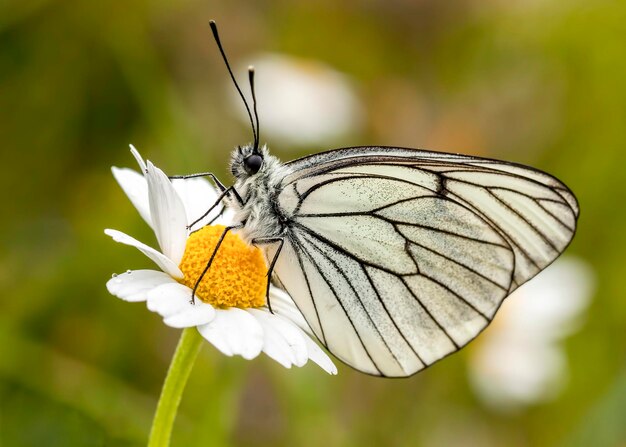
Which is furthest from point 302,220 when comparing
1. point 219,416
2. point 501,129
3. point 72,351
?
point 501,129

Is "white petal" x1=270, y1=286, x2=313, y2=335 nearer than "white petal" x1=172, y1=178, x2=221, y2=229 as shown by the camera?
Yes

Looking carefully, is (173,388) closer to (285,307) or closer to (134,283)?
(134,283)

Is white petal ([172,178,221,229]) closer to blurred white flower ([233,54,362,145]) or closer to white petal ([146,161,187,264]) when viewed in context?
white petal ([146,161,187,264])

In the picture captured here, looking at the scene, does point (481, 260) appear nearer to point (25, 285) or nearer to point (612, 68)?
point (25, 285)

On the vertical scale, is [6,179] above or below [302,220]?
above

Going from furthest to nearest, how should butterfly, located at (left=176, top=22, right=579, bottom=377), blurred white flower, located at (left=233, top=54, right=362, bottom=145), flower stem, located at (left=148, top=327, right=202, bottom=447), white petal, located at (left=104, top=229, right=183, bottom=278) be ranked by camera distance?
blurred white flower, located at (left=233, top=54, right=362, bottom=145)
butterfly, located at (left=176, top=22, right=579, bottom=377)
white petal, located at (left=104, top=229, right=183, bottom=278)
flower stem, located at (left=148, top=327, right=202, bottom=447)

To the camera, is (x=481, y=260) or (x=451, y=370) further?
(x=451, y=370)

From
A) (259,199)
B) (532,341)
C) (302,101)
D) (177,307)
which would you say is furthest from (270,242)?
(302,101)

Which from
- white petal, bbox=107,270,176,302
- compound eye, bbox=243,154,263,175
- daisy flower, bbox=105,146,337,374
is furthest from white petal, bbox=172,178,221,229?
white petal, bbox=107,270,176,302
